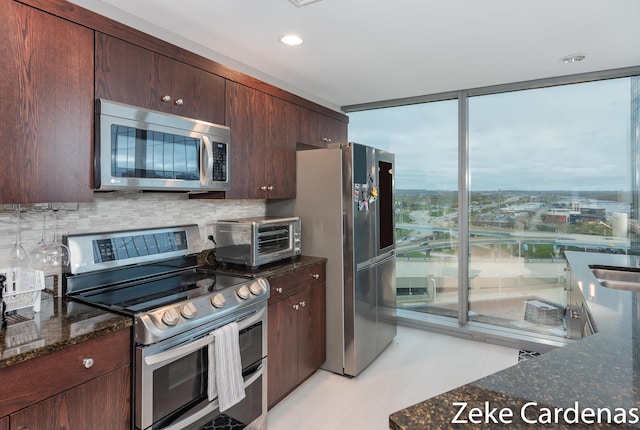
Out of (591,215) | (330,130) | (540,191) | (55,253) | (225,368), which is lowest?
(225,368)

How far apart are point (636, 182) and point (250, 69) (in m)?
3.21

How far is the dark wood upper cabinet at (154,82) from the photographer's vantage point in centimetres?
178

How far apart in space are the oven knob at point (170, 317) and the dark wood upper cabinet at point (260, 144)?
97 centimetres

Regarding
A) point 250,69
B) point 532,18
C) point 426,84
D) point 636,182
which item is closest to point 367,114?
point 426,84

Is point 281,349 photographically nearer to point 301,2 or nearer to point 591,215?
point 301,2

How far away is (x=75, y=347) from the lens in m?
1.36

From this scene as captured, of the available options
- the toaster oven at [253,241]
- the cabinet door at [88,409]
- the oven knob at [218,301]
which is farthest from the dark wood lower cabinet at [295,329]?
the cabinet door at [88,409]

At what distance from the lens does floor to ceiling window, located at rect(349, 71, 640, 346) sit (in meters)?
3.14

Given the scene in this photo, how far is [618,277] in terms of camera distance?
2229mm

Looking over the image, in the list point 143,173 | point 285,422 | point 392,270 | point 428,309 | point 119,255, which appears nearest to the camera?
point 143,173

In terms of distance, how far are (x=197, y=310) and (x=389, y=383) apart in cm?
171

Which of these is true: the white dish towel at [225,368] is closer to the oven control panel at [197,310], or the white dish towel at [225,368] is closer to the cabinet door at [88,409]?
the oven control panel at [197,310]

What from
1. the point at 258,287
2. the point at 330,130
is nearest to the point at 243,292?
the point at 258,287

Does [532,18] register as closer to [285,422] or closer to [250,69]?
[250,69]
